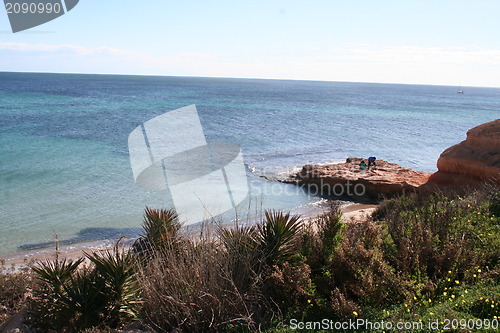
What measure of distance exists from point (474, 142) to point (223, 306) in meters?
14.4

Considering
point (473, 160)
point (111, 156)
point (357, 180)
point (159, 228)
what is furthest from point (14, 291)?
point (111, 156)

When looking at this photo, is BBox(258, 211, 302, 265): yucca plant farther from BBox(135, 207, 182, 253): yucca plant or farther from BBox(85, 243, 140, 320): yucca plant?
BBox(85, 243, 140, 320): yucca plant

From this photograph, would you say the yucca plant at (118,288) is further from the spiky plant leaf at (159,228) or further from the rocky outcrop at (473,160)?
the rocky outcrop at (473,160)

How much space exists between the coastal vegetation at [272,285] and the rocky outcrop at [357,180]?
12.6 meters

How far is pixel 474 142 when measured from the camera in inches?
645

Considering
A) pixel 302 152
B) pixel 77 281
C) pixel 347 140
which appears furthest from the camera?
pixel 347 140

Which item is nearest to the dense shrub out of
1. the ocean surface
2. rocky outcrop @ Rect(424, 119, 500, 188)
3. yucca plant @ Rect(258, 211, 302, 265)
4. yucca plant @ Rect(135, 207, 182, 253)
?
yucca plant @ Rect(135, 207, 182, 253)

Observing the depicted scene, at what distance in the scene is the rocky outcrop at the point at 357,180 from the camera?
1931 centimetres

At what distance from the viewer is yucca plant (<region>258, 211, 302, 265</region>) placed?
6.10m

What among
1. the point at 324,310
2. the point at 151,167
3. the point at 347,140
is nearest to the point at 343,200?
the point at 151,167

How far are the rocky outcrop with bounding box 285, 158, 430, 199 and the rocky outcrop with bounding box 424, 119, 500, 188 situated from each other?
5.07 ft

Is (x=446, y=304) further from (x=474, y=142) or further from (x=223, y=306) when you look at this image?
(x=474, y=142)

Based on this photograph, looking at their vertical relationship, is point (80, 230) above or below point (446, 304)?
below

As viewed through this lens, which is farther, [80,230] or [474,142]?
[474,142]
